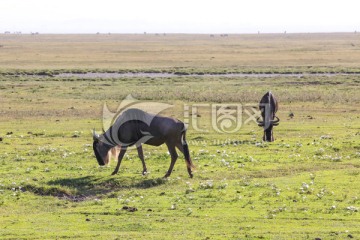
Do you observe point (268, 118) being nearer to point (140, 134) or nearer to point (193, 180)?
point (140, 134)

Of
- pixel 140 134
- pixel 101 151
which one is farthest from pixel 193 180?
pixel 101 151

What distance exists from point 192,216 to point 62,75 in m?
57.7

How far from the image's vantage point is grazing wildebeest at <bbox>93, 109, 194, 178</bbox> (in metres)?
21.9

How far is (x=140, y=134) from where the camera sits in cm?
2242

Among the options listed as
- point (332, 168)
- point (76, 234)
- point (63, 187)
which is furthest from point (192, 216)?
point (332, 168)

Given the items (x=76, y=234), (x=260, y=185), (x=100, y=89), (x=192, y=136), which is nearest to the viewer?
(x=76, y=234)

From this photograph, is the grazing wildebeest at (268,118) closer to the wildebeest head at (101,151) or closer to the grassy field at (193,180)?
the grassy field at (193,180)

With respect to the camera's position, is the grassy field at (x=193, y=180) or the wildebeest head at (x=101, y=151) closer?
the grassy field at (x=193, y=180)

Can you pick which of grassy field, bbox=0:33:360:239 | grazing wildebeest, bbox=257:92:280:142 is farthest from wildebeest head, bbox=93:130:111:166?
grazing wildebeest, bbox=257:92:280:142

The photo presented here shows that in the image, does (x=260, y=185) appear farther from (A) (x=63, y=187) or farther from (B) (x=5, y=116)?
(B) (x=5, y=116)

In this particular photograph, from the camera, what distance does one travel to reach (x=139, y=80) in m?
64.3

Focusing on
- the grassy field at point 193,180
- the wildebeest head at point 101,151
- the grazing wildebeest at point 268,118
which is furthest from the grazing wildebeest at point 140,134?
the grazing wildebeest at point 268,118

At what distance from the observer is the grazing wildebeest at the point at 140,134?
862 inches

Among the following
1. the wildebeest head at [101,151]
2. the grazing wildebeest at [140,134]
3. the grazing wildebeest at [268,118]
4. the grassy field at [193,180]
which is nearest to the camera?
the grassy field at [193,180]
